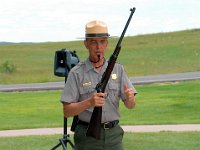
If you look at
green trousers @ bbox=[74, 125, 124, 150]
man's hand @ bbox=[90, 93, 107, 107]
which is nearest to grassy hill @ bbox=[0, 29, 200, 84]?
green trousers @ bbox=[74, 125, 124, 150]

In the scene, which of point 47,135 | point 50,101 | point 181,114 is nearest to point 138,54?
point 50,101

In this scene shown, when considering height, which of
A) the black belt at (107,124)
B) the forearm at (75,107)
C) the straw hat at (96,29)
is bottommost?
the black belt at (107,124)

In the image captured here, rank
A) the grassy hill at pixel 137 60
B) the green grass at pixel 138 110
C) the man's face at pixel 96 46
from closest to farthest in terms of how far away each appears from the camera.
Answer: the man's face at pixel 96 46 → the green grass at pixel 138 110 → the grassy hill at pixel 137 60

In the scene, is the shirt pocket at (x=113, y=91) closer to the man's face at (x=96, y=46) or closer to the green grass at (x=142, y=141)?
the man's face at (x=96, y=46)

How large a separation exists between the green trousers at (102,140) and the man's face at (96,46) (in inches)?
22.8

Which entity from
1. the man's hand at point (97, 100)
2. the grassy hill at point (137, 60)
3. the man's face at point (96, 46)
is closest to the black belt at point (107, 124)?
the man's hand at point (97, 100)

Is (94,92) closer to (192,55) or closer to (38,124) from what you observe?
(38,124)

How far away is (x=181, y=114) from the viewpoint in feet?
47.2

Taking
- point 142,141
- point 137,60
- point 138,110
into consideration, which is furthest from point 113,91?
point 137,60

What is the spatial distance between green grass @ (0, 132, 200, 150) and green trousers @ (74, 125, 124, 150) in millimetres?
5095

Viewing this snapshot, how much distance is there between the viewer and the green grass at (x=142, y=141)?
9.57 metres

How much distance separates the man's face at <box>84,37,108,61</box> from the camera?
14.0 feet

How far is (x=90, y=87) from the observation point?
4.32 metres

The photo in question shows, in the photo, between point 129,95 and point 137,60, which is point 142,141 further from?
point 137,60
